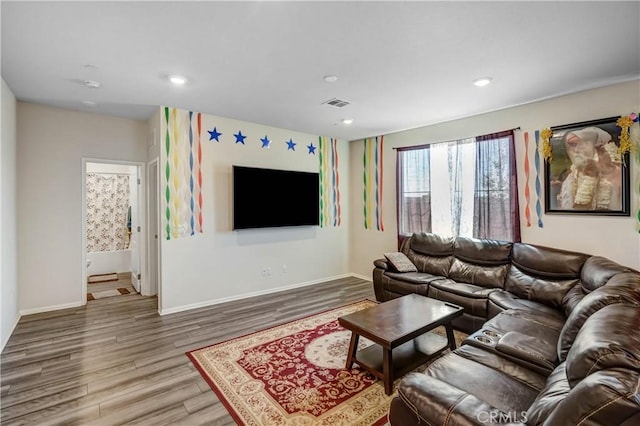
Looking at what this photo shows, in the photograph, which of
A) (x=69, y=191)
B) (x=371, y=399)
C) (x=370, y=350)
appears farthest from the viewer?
(x=69, y=191)

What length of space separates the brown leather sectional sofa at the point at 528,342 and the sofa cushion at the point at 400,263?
121 mm

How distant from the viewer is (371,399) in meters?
2.25

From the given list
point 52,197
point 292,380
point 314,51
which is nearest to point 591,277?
point 292,380

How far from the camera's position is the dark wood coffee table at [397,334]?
91.8 inches

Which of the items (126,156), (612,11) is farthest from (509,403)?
(126,156)

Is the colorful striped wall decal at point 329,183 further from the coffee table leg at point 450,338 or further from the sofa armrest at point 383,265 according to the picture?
the coffee table leg at point 450,338

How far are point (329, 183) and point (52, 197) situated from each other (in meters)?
4.21

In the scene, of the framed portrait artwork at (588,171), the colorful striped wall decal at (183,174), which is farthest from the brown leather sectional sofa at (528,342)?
the colorful striped wall decal at (183,174)

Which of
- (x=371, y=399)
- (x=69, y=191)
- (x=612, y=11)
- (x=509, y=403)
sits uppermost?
(x=612, y=11)

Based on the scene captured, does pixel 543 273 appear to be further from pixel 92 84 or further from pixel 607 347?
pixel 92 84

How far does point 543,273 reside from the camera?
3260mm

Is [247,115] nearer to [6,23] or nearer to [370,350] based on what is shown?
[6,23]

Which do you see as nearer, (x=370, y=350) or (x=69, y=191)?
(x=370, y=350)

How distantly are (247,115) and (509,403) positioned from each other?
418 cm
